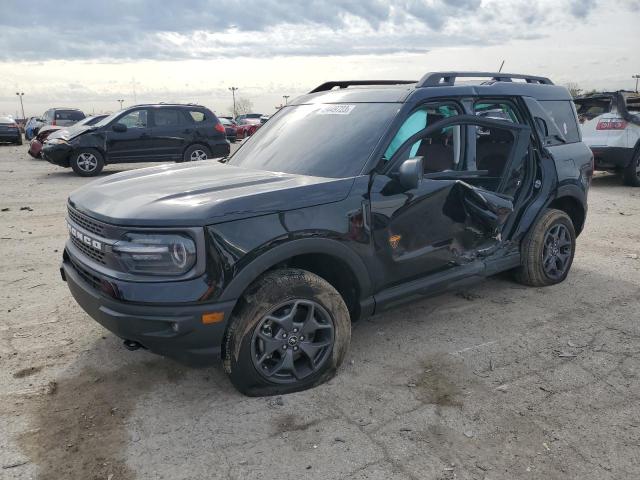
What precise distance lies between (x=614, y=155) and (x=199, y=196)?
1007 cm

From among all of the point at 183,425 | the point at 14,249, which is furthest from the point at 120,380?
the point at 14,249

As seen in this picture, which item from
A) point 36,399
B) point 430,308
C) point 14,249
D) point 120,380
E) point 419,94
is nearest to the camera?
point 36,399

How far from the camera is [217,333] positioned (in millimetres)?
2861

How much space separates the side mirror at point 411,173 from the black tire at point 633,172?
936cm

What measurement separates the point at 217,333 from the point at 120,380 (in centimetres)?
92

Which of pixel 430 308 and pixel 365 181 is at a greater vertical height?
pixel 365 181

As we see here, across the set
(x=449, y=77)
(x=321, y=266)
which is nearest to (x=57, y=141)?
(x=449, y=77)

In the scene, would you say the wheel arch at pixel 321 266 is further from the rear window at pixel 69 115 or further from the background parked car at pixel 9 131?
the background parked car at pixel 9 131

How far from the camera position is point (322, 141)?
3.79 m

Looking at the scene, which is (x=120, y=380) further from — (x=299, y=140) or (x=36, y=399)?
Answer: (x=299, y=140)

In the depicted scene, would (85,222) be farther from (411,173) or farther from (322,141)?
(411,173)

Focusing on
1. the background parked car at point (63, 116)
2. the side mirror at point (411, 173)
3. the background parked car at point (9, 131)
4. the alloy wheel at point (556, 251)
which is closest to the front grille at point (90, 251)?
the side mirror at point (411, 173)

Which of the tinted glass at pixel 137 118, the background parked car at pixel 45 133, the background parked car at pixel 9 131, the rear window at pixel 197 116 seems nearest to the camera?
the tinted glass at pixel 137 118

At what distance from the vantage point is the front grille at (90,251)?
Answer: 2.98m
